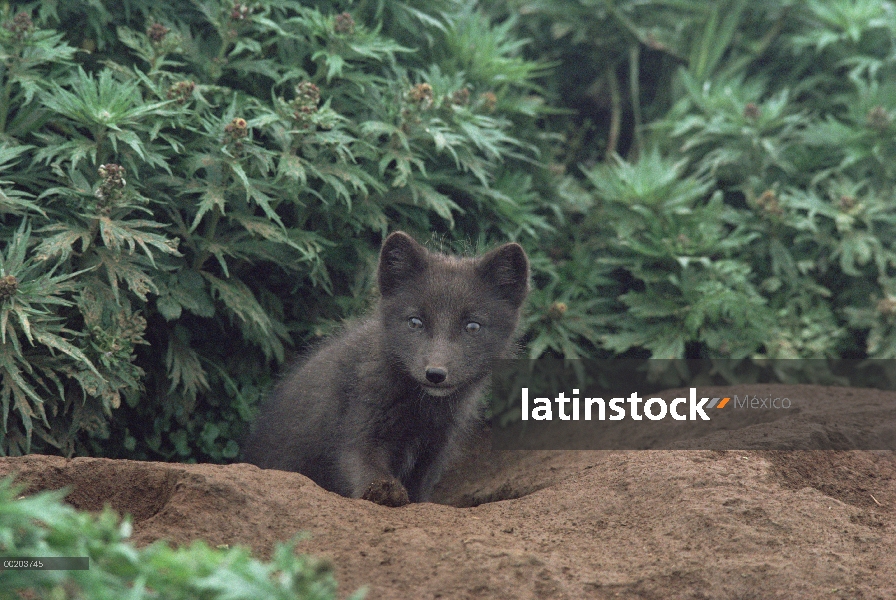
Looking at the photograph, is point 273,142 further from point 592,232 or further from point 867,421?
point 867,421

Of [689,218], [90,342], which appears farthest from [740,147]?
[90,342]

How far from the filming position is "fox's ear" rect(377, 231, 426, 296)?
487cm

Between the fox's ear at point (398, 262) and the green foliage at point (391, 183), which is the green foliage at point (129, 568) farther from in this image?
the fox's ear at point (398, 262)

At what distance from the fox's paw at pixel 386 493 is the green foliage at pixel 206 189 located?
135cm

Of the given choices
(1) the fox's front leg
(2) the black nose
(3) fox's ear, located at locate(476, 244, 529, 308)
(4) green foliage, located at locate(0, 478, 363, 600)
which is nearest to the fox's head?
(3) fox's ear, located at locate(476, 244, 529, 308)

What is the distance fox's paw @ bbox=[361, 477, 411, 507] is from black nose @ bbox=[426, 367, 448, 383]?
515mm

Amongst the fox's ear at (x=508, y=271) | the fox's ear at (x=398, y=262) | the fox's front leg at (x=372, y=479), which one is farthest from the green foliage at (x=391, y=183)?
the fox's front leg at (x=372, y=479)

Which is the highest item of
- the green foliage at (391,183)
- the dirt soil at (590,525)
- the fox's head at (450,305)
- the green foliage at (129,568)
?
the green foliage at (391,183)

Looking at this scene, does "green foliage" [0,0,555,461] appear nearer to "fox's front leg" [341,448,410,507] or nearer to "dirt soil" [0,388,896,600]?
"dirt soil" [0,388,896,600]

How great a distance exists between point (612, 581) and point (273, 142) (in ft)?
10.8

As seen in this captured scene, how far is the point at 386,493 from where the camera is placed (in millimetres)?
4309

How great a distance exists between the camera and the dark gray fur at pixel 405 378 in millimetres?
4695

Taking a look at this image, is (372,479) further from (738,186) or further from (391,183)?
(738,186)

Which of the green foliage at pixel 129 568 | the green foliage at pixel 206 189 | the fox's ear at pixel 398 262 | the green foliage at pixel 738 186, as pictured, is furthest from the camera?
the green foliage at pixel 738 186
